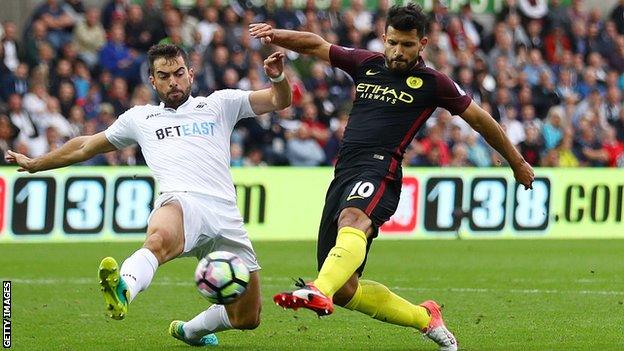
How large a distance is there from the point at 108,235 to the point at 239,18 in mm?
6013

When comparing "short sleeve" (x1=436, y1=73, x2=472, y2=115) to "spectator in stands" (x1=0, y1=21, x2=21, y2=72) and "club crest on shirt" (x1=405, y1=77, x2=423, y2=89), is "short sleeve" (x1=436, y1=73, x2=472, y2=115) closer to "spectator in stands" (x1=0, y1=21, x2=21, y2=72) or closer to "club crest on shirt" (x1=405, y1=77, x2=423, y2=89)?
"club crest on shirt" (x1=405, y1=77, x2=423, y2=89)

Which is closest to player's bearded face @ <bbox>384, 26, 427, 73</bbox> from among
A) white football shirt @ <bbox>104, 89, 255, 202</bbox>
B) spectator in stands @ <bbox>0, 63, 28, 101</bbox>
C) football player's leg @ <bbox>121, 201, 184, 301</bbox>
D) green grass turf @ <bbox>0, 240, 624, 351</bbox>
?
white football shirt @ <bbox>104, 89, 255, 202</bbox>

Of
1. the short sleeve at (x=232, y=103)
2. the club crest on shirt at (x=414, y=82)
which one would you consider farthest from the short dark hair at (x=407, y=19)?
the short sleeve at (x=232, y=103)

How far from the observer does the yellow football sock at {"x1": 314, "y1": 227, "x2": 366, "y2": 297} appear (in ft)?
26.6

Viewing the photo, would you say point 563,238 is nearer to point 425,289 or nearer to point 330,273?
point 425,289

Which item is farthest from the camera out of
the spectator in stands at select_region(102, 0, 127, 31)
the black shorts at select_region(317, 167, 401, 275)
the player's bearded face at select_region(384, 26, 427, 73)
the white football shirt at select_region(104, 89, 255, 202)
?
the spectator in stands at select_region(102, 0, 127, 31)

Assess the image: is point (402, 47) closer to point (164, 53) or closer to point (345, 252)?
point (345, 252)

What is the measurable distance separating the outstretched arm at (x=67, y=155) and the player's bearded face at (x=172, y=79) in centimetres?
55

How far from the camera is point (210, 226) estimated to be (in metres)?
8.76

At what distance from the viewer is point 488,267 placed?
619 inches

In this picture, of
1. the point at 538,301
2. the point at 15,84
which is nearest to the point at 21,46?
the point at 15,84

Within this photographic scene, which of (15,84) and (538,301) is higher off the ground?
(15,84)

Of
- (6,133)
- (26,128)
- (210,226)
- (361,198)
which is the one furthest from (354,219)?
(26,128)

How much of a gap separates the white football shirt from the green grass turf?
1.22m
